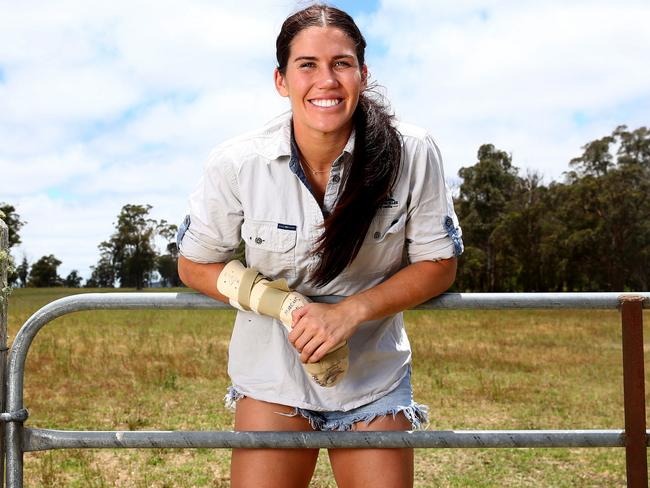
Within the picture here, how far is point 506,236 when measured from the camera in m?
39.3

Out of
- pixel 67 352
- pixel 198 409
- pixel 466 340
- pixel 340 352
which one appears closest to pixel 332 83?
pixel 340 352

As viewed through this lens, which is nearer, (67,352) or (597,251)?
(67,352)

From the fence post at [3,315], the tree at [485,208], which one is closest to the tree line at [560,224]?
the tree at [485,208]

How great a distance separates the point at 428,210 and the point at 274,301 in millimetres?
477

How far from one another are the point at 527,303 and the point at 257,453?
840 mm

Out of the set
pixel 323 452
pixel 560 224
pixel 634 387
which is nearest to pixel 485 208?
pixel 560 224

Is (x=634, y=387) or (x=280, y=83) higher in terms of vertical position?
(x=280, y=83)

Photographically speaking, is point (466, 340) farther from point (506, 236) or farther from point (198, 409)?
point (506, 236)

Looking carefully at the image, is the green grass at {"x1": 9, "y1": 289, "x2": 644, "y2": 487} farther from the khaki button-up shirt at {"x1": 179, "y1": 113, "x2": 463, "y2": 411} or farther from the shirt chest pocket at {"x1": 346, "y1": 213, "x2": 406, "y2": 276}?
the shirt chest pocket at {"x1": 346, "y1": 213, "x2": 406, "y2": 276}

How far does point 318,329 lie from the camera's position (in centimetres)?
195

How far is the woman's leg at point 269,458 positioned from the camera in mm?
2135

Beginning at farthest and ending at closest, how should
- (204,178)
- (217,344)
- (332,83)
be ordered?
(217,344) < (204,178) < (332,83)

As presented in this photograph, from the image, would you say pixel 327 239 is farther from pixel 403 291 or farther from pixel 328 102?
pixel 328 102

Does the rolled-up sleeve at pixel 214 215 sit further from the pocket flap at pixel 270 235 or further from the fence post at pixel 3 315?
the fence post at pixel 3 315
